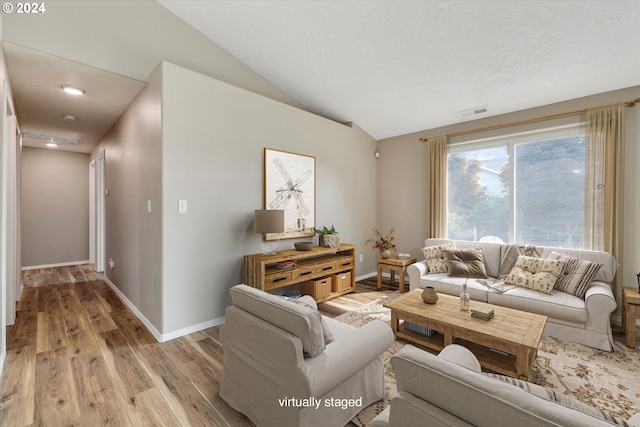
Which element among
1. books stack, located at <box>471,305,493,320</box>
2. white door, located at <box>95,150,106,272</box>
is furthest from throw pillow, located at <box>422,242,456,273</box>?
white door, located at <box>95,150,106,272</box>

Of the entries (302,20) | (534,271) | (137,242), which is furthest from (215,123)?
(534,271)

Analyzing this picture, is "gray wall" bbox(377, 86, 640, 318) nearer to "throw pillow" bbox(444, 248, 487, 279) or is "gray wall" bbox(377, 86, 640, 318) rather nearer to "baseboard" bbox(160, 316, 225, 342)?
"throw pillow" bbox(444, 248, 487, 279)

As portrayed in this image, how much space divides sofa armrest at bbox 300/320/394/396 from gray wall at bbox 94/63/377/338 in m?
1.90

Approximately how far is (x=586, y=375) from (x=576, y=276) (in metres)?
1.16

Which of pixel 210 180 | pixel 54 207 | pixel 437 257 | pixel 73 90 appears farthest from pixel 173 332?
pixel 54 207

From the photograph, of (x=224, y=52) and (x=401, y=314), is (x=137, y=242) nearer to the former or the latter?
(x=224, y=52)

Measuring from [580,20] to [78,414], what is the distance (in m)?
4.75

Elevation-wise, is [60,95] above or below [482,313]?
above

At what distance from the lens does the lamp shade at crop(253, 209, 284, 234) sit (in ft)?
10.4

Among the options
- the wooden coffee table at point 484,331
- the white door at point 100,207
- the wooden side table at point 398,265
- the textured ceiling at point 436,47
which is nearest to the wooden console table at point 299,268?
the wooden side table at point 398,265

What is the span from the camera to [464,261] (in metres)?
3.75

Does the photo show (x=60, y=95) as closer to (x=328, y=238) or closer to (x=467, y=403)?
(x=328, y=238)

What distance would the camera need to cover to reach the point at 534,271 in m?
3.23

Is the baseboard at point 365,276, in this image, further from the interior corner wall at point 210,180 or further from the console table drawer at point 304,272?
the interior corner wall at point 210,180
